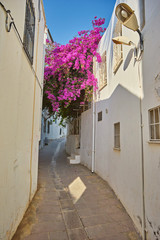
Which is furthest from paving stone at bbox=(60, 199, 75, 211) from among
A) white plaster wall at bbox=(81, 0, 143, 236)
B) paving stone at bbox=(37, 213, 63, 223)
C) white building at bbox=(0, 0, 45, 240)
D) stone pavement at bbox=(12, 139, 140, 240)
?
white plaster wall at bbox=(81, 0, 143, 236)

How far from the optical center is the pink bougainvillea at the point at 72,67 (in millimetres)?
7746

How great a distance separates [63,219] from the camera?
3.47 m

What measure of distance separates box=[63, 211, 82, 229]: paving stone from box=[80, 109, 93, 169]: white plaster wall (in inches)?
177

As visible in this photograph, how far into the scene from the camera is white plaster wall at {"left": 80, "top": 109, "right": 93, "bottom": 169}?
28.0 feet

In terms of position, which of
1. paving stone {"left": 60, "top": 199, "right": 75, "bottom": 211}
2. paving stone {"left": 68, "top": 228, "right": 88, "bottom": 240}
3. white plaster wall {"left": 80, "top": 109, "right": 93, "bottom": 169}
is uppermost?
white plaster wall {"left": 80, "top": 109, "right": 93, "bottom": 169}

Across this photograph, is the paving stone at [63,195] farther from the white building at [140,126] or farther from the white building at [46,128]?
the white building at [46,128]

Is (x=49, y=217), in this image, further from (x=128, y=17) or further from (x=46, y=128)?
(x=46, y=128)

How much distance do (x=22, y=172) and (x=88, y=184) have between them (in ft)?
10.4

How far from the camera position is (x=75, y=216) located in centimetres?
361

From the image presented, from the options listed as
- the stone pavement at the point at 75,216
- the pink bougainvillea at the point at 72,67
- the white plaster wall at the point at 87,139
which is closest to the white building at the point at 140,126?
the stone pavement at the point at 75,216

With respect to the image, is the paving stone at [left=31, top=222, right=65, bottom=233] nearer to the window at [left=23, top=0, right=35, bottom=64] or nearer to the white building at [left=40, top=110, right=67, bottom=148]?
the window at [left=23, top=0, right=35, bottom=64]

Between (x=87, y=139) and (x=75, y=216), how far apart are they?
5589 mm

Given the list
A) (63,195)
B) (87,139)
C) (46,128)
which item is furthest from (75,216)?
(46,128)

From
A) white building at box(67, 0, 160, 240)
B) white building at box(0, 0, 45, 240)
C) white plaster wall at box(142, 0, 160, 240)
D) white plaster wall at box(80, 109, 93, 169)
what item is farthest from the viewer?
white plaster wall at box(80, 109, 93, 169)
